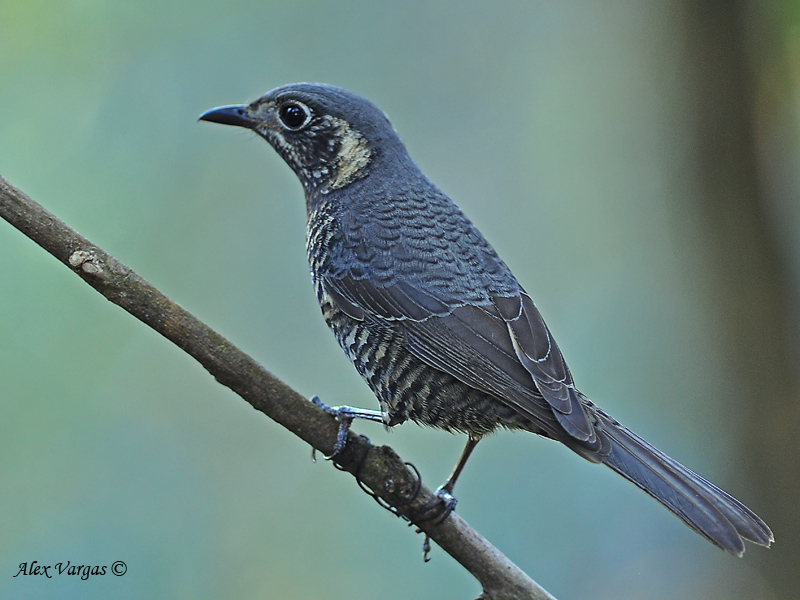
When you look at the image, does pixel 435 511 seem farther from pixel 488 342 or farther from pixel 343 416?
pixel 488 342

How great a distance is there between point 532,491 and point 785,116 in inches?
115

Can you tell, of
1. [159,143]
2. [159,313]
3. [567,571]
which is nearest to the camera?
[159,313]

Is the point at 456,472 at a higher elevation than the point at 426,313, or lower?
lower

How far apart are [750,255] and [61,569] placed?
170 inches

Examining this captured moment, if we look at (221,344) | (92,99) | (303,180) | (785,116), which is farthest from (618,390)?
(92,99)

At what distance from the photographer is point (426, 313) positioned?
10.9 ft

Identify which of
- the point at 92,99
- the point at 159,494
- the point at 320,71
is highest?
the point at 320,71

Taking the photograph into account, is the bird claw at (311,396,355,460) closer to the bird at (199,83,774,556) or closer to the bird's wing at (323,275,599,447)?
the bird at (199,83,774,556)

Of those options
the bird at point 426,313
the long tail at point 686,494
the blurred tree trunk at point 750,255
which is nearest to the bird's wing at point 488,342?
the bird at point 426,313

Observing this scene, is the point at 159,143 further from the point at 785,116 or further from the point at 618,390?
the point at 785,116

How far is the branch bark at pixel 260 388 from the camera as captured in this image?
109 inches

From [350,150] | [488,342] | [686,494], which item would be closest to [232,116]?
[350,150]

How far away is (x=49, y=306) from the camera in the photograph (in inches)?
179

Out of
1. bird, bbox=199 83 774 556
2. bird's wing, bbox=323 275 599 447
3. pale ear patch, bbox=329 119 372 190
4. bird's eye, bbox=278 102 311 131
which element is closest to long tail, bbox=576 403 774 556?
A: bird, bbox=199 83 774 556
